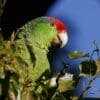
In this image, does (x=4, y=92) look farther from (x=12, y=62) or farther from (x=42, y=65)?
(x=42, y=65)

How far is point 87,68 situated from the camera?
47 centimetres

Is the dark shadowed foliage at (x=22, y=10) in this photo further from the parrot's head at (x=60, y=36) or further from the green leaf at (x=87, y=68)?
the green leaf at (x=87, y=68)

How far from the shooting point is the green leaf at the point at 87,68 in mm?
470

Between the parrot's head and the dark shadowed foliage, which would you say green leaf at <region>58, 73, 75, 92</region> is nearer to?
the parrot's head

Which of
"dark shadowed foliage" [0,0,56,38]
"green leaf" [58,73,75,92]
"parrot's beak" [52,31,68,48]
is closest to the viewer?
"green leaf" [58,73,75,92]

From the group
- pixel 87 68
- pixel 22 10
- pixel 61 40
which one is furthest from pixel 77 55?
pixel 22 10

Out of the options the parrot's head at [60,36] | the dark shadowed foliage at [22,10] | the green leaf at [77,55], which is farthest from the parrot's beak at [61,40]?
the green leaf at [77,55]

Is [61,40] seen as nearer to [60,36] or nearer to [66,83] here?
[60,36]

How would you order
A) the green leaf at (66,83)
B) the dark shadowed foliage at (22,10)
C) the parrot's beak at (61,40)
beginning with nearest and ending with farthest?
the green leaf at (66,83), the parrot's beak at (61,40), the dark shadowed foliage at (22,10)

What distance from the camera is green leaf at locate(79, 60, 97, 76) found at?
47 centimetres

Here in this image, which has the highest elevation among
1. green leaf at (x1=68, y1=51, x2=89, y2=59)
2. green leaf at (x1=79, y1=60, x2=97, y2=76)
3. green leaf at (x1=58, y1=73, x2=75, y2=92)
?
green leaf at (x1=68, y1=51, x2=89, y2=59)

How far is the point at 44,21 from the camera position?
196 centimetres

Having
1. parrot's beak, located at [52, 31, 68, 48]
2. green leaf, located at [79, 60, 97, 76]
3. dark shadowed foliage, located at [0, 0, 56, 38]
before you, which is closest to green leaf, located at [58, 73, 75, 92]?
green leaf, located at [79, 60, 97, 76]

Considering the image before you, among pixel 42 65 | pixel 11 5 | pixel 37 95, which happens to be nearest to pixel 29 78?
pixel 37 95
